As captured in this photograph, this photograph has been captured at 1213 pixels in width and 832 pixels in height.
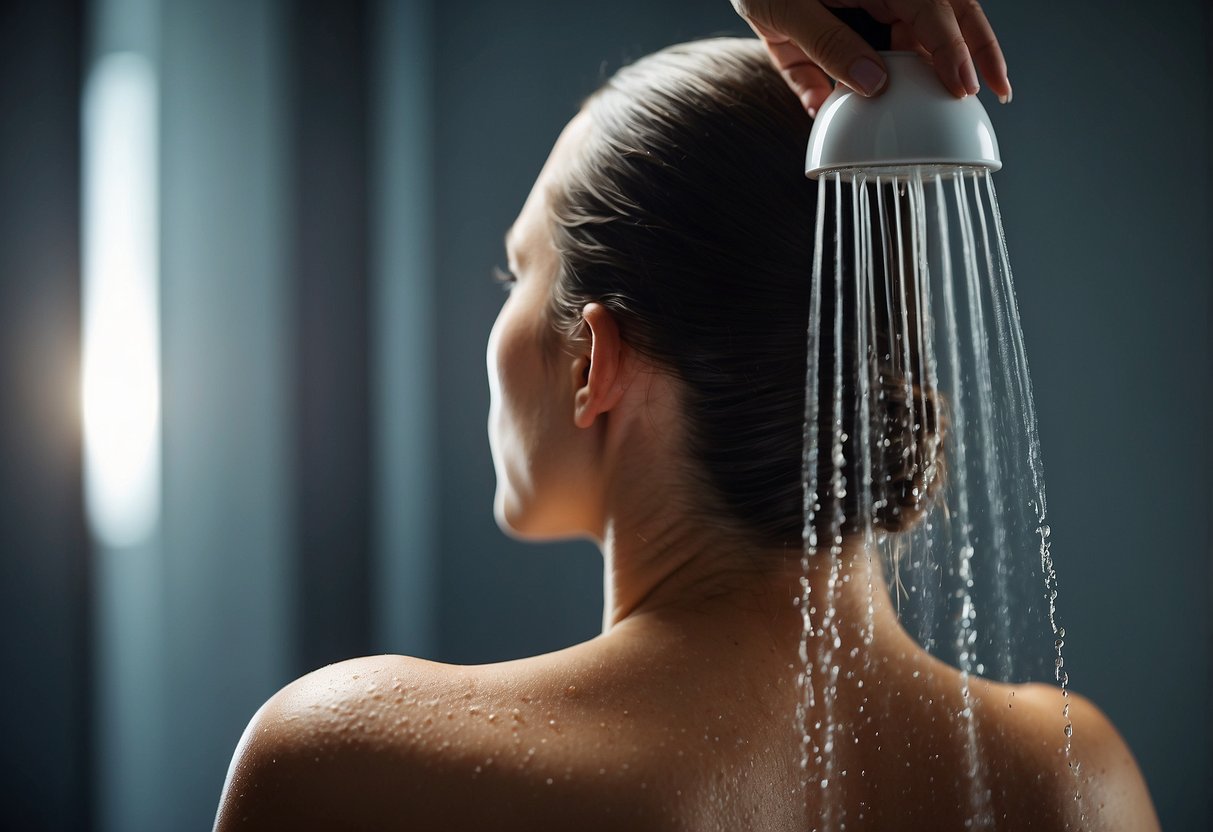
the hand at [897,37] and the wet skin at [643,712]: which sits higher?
the hand at [897,37]

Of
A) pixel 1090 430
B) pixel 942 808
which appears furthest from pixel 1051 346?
pixel 942 808

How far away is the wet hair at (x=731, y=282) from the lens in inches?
31.6

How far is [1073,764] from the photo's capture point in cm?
80

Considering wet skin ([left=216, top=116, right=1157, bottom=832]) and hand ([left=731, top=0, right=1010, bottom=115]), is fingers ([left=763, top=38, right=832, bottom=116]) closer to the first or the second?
hand ([left=731, top=0, right=1010, bottom=115])

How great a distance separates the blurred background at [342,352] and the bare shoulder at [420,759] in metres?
0.89

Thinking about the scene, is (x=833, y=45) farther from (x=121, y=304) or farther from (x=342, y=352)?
(x=342, y=352)

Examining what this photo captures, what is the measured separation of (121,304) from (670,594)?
1.11 m

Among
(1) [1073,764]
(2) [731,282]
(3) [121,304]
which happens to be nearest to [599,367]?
(2) [731,282]

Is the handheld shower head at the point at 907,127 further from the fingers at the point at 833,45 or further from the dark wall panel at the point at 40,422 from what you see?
the dark wall panel at the point at 40,422

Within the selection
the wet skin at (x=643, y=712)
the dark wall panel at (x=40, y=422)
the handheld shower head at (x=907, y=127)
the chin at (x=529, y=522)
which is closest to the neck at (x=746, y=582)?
the wet skin at (x=643, y=712)

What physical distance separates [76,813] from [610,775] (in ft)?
3.71

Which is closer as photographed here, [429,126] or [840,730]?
[840,730]

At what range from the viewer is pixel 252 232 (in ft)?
6.09

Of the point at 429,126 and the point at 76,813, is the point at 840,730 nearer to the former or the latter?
the point at 76,813
